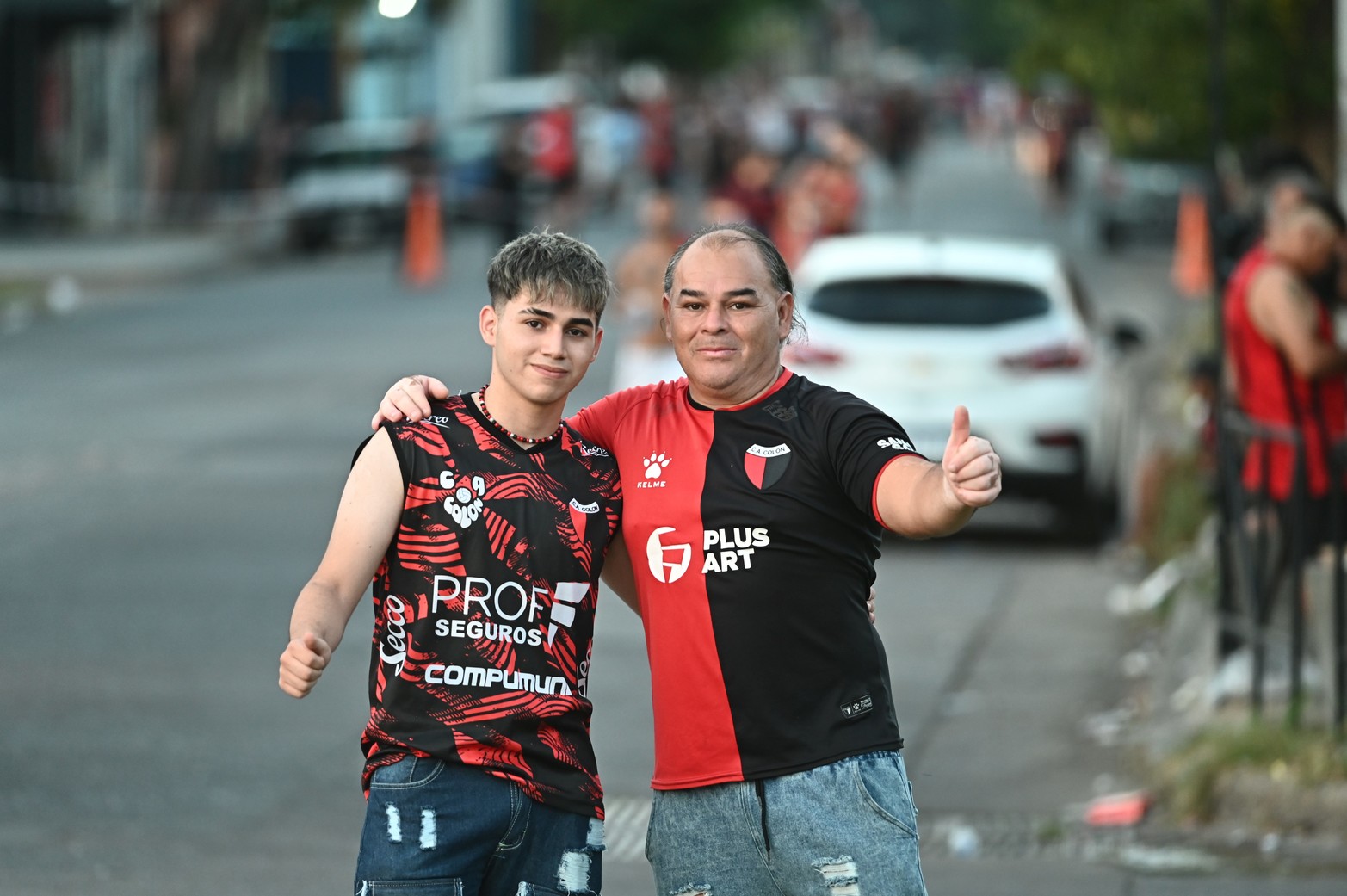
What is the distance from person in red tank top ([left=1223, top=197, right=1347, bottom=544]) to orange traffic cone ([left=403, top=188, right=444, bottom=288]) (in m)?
21.1

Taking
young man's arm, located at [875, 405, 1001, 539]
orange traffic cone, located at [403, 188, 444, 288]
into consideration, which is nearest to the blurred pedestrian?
young man's arm, located at [875, 405, 1001, 539]

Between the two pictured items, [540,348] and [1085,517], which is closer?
[540,348]

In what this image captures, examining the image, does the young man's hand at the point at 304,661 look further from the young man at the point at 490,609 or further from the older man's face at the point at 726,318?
the older man's face at the point at 726,318

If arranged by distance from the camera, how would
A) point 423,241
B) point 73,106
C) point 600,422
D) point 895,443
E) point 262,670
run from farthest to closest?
point 73,106 < point 423,241 < point 262,670 < point 600,422 < point 895,443

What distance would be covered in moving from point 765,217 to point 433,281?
891 cm

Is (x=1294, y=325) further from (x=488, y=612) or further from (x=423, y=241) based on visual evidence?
(x=423, y=241)

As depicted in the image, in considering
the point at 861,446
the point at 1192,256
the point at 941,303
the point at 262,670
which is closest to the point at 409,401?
the point at 861,446

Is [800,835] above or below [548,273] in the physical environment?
below

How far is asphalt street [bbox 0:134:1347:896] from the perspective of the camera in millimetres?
6695

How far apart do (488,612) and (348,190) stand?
29324 millimetres

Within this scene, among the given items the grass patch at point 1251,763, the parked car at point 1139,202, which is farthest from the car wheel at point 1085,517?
the parked car at point 1139,202

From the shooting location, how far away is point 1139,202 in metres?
31.9

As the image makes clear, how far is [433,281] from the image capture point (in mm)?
28141

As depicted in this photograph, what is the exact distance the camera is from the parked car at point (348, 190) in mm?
31953
